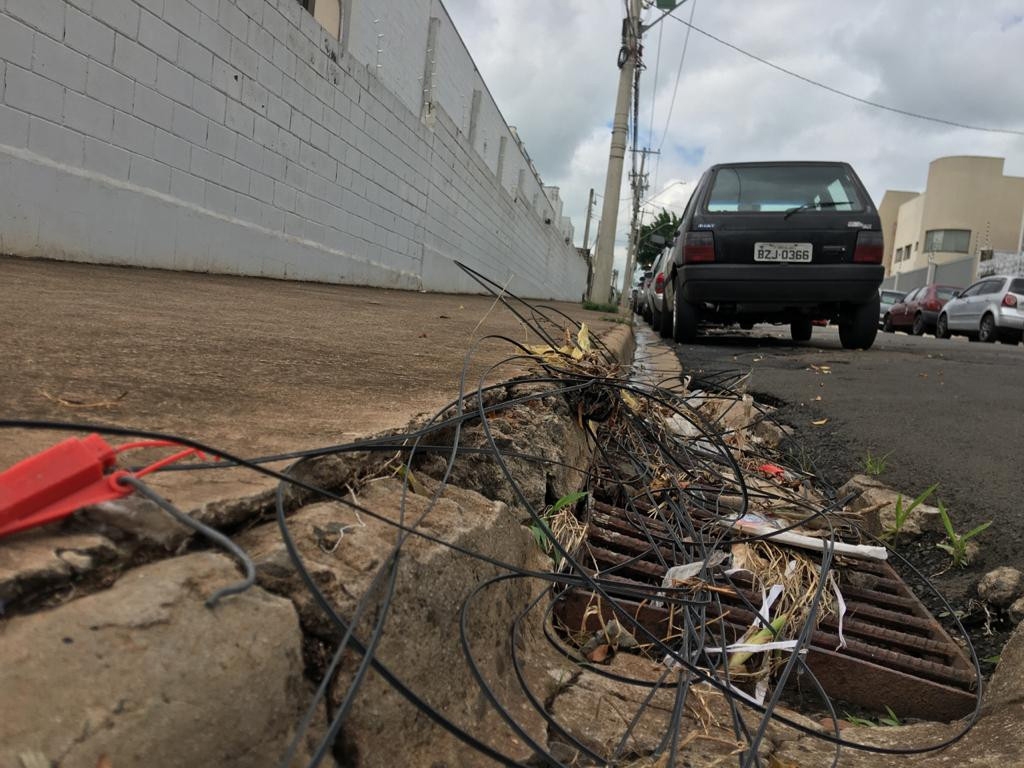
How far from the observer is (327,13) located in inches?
293

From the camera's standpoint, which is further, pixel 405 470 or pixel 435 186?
pixel 435 186

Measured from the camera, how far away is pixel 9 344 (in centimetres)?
179

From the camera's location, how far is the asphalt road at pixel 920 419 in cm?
244

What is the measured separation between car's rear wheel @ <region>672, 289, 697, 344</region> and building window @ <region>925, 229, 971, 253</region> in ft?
126

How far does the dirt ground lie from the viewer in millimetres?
1267

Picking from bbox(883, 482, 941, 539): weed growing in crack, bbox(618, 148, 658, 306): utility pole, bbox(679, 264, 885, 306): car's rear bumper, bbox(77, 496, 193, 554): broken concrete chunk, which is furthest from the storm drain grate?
bbox(618, 148, 658, 306): utility pole

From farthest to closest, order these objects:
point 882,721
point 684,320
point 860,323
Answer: point 684,320 → point 860,323 → point 882,721

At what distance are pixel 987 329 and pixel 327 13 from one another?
12.4 meters

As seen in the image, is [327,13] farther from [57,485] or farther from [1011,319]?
[1011,319]

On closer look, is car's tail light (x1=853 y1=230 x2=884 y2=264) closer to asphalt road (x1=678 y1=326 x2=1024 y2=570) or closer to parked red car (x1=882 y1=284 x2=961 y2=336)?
asphalt road (x1=678 y1=326 x2=1024 y2=570)

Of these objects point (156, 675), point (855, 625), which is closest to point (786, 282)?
point (855, 625)

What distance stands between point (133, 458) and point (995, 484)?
264 centimetres

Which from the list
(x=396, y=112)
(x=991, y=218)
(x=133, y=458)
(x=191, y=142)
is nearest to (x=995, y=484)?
(x=133, y=458)

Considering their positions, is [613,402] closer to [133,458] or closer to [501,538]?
[501,538]
